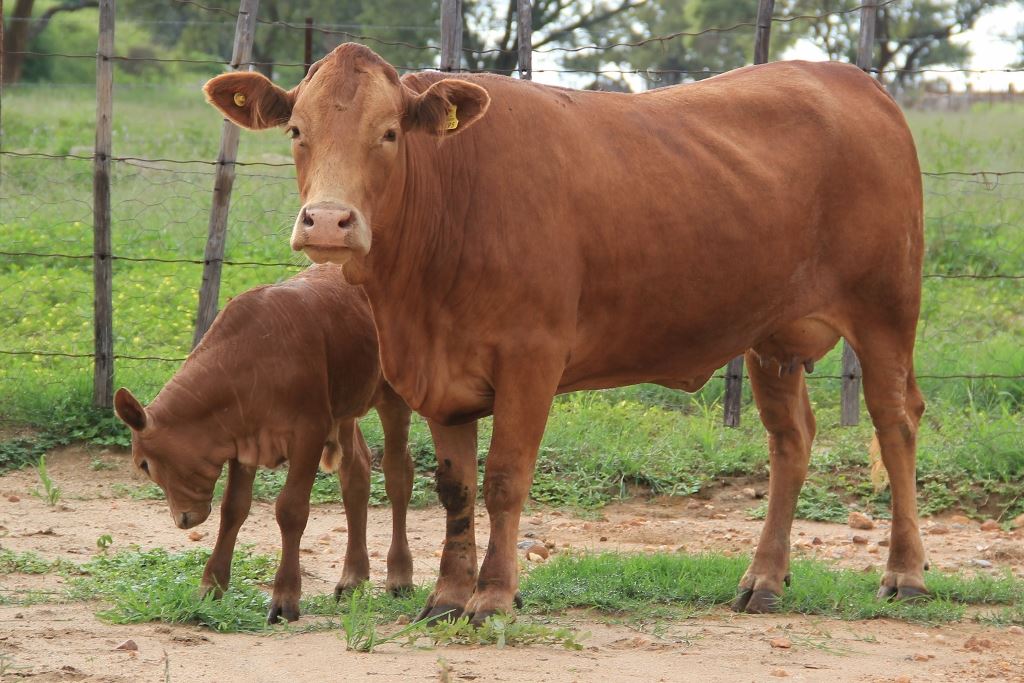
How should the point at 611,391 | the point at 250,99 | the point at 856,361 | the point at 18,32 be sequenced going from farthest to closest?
the point at 18,32 → the point at 611,391 → the point at 856,361 → the point at 250,99

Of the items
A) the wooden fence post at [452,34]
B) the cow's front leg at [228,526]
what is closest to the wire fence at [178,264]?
the wooden fence post at [452,34]

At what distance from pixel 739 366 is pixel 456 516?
3999 mm

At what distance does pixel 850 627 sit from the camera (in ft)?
16.8

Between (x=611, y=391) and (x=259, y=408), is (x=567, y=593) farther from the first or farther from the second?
(x=611, y=391)

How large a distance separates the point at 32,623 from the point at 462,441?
1726 mm

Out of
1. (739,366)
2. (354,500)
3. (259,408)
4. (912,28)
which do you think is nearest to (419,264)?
(259,408)

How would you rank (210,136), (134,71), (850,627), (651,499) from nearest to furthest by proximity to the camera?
1. (850,627)
2. (651,499)
3. (210,136)
4. (134,71)

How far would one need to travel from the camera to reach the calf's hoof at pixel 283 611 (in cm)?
517

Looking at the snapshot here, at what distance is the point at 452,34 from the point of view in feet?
26.9

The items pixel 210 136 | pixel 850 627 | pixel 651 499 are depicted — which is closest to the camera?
pixel 850 627

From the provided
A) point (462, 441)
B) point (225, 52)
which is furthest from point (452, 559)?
point (225, 52)

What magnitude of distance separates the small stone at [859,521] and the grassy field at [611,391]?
143mm

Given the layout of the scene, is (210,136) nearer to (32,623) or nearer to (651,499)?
(651,499)

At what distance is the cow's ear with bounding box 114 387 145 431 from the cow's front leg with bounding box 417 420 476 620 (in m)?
1.28
